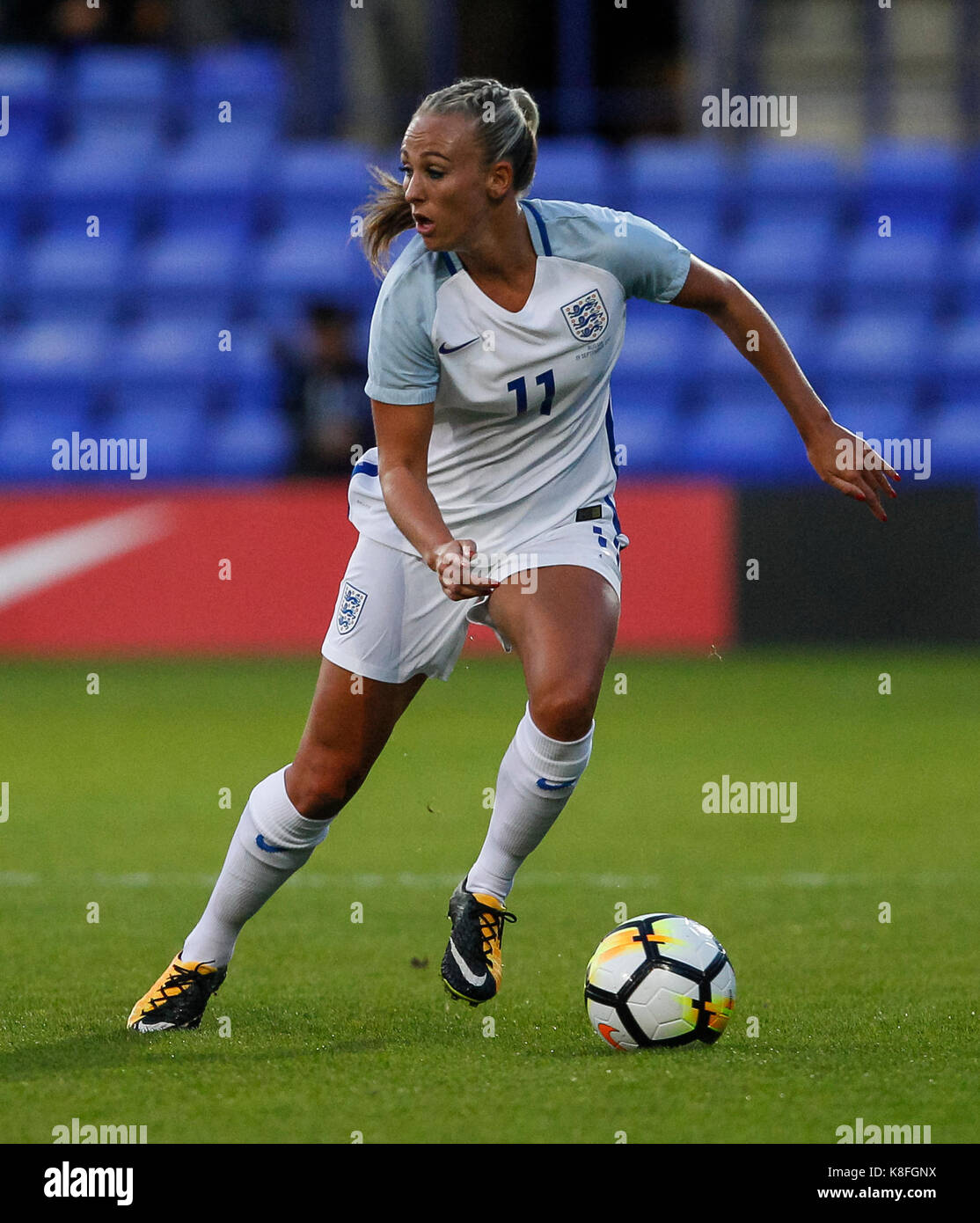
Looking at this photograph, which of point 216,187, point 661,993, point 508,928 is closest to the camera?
point 661,993

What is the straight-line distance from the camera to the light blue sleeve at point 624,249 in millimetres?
4539

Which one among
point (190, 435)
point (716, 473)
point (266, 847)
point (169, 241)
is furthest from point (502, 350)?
point (169, 241)

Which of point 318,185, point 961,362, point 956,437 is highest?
point 318,185

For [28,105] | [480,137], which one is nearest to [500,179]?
[480,137]

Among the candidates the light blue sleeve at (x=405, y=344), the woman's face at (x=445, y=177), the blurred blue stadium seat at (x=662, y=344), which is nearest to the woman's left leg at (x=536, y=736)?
the light blue sleeve at (x=405, y=344)

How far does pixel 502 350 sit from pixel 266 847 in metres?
1.30

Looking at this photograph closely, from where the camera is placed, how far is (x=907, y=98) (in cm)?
1673

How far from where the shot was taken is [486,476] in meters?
4.64

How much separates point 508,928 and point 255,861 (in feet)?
4.44

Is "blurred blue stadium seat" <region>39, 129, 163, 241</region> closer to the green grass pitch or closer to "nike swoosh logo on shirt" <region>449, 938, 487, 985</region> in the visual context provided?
the green grass pitch

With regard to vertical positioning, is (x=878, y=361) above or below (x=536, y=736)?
above

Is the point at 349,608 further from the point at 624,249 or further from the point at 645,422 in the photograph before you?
the point at 645,422

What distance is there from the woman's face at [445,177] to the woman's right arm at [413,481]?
0.40 m

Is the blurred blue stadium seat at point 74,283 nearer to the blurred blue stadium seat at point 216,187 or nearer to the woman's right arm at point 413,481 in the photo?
the blurred blue stadium seat at point 216,187
